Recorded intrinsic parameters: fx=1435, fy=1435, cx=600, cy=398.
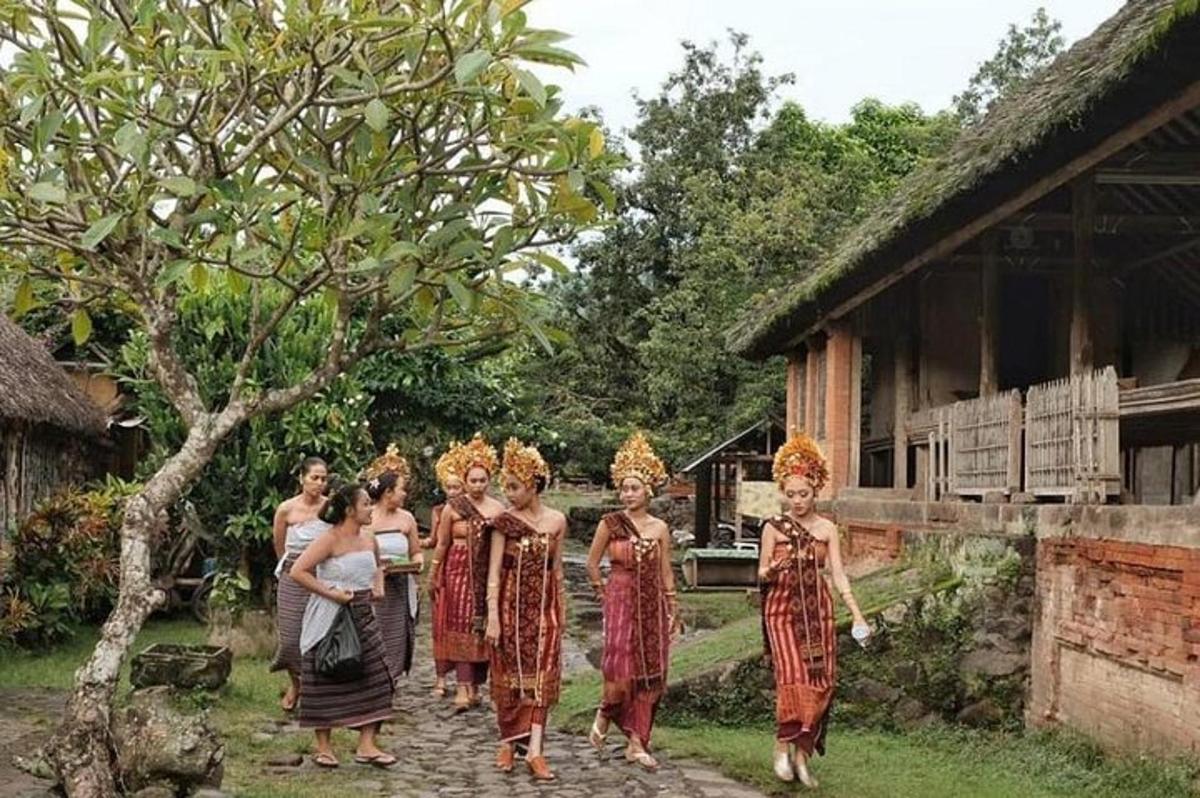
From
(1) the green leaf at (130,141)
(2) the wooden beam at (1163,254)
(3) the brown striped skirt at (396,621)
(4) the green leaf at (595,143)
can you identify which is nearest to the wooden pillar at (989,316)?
(2) the wooden beam at (1163,254)

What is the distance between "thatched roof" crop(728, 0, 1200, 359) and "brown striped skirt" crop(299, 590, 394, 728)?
4.92 meters

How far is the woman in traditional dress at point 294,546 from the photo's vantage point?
8.98 m

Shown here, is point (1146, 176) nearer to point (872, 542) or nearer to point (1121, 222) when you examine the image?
point (1121, 222)

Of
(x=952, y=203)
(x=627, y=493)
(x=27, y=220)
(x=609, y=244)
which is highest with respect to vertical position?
(x=609, y=244)

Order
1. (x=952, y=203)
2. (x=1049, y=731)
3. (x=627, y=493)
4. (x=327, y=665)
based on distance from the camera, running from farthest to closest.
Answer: (x=952, y=203), (x=1049, y=731), (x=627, y=493), (x=327, y=665)

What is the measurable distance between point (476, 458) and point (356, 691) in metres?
2.77

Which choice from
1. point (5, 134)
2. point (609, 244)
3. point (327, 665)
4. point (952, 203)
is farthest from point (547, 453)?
point (5, 134)

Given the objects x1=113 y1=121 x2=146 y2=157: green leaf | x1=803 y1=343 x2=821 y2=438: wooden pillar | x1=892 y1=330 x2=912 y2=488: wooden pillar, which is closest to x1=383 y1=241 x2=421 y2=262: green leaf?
x1=113 y1=121 x2=146 y2=157: green leaf

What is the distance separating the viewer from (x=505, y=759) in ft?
26.2

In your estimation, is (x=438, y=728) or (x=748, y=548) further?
(x=748, y=548)

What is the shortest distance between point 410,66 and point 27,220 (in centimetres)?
182

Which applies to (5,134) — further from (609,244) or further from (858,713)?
(609,244)

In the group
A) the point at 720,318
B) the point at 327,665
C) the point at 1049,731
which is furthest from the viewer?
the point at 720,318

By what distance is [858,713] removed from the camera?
958cm
